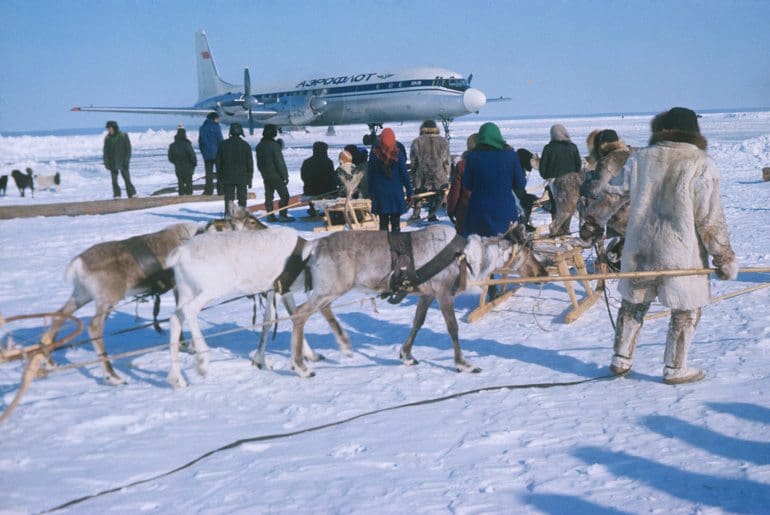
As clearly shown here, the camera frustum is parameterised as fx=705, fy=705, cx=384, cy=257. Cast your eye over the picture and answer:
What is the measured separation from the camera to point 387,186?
842 cm

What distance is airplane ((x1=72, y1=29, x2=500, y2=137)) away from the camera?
35.4 metres

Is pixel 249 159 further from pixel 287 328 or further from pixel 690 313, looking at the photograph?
pixel 690 313

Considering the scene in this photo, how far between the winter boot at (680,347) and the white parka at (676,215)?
0.11 metres

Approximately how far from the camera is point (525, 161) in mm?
10344

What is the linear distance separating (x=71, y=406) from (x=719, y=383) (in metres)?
4.22

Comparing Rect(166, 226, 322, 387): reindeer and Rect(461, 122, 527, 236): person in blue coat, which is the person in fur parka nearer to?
Rect(461, 122, 527, 236): person in blue coat

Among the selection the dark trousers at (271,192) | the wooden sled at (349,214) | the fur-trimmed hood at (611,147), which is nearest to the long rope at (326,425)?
the fur-trimmed hood at (611,147)

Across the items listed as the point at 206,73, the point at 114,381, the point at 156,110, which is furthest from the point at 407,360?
the point at 206,73

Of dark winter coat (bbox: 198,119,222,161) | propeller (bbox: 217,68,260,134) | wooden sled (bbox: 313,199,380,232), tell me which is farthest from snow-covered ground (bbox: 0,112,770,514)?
propeller (bbox: 217,68,260,134)

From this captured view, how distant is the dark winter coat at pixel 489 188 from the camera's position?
5859 mm

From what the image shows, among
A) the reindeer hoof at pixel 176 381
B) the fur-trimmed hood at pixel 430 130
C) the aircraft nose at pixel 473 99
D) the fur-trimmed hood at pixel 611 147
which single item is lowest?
the reindeer hoof at pixel 176 381

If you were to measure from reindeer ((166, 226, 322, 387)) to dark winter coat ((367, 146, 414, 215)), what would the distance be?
3.53m

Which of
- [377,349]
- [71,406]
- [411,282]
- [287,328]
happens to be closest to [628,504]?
[411,282]

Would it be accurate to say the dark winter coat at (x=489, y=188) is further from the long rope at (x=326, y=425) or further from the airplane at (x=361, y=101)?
the airplane at (x=361, y=101)
